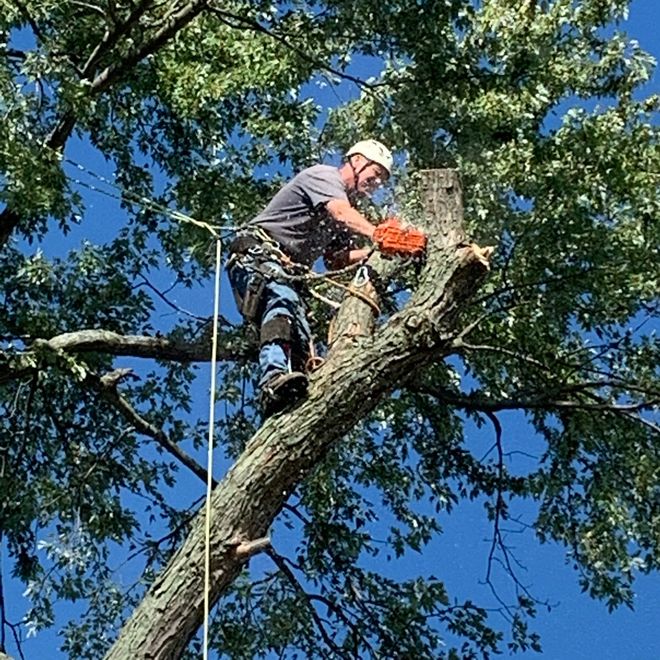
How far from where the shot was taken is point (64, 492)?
6809mm

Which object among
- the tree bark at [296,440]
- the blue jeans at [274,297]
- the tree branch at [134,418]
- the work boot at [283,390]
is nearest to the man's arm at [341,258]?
the blue jeans at [274,297]

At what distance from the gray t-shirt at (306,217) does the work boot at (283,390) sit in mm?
883

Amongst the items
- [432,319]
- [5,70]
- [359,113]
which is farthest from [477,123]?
[432,319]

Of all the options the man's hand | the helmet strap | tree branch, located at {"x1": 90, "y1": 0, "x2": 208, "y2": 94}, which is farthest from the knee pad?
tree branch, located at {"x1": 90, "y1": 0, "x2": 208, "y2": 94}

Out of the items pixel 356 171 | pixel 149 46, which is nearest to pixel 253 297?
pixel 356 171

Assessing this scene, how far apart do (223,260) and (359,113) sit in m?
1.96

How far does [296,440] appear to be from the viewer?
14.4 ft

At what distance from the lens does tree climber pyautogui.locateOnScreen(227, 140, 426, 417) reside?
4879 millimetres

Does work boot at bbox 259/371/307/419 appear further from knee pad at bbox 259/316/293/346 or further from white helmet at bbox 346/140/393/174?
white helmet at bbox 346/140/393/174

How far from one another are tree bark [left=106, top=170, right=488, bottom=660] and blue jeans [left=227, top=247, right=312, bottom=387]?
349 mm

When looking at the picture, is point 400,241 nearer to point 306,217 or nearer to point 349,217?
point 349,217

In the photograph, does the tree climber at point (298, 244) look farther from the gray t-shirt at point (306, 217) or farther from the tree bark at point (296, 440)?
the tree bark at point (296, 440)

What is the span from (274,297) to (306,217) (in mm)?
406

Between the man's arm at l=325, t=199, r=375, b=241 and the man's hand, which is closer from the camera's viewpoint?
the man's hand
